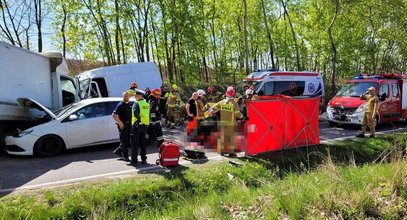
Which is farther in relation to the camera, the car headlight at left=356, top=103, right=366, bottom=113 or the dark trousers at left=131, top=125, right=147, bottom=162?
the car headlight at left=356, top=103, right=366, bottom=113

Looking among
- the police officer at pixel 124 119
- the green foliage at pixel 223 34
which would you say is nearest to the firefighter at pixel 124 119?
the police officer at pixel 124 119

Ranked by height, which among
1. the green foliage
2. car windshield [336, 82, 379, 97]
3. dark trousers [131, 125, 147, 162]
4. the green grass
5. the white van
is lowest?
the green grass

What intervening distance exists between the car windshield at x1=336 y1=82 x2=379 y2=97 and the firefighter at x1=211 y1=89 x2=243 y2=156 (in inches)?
288

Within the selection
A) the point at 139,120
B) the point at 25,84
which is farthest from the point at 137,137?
the point at 25,84

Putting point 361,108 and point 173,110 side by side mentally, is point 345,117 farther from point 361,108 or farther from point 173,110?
point 173,110

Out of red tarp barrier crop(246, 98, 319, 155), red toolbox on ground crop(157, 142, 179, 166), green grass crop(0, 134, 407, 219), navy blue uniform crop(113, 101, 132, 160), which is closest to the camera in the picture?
green grass crop(0, 134, 407, 219)

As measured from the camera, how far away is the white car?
299 inches

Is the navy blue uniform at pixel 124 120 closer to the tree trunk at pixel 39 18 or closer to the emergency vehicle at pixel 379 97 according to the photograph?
the emergency vehicle at pixel 379 97

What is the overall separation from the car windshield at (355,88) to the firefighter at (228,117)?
732 centimetres

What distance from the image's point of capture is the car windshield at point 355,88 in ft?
39.4

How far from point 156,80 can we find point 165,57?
9941 millimetres

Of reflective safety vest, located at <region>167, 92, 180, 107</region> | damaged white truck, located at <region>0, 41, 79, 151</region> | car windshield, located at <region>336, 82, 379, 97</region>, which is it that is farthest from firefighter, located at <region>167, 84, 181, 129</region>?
car windshield, located at <region>336, 82, 379, 97</region>

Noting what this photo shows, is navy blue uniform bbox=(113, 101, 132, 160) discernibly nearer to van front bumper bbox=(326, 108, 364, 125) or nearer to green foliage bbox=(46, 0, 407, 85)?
van front bumper bbox=(326, 108, 364, 125)

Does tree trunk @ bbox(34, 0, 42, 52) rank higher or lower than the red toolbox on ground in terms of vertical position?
higher
